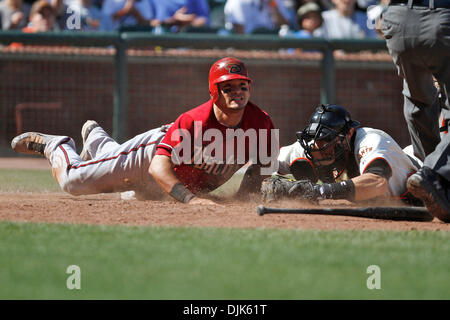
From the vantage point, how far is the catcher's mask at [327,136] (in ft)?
18.2

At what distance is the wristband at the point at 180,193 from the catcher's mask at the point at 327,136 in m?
1.03

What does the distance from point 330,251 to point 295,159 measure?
2.47 metres

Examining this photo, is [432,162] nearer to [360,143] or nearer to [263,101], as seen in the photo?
[360,143]

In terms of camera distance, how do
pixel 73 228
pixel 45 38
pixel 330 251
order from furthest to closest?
pixel 45 38, pixel 73 228, pixel 330 251

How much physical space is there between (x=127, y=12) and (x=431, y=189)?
8536 mm

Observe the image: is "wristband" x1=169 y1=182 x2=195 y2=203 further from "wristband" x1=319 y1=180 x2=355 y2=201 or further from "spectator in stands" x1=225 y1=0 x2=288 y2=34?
"spectator in stands" x1=225 y1=0 x2=288 y2=34

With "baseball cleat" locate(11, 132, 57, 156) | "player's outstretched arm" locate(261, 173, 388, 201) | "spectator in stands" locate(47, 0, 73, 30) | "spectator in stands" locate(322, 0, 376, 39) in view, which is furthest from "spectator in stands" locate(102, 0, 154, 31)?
"player's outstretched arm" locate(261, 173, 388, 201)

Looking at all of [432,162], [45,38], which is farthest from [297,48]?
[432,162]

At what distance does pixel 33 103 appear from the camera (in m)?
11.3

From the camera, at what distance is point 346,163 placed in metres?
5.82

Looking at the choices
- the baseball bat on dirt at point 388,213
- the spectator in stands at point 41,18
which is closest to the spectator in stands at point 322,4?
the spectator in stands at point 41,18

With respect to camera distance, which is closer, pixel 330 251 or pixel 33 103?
pixel 330 251

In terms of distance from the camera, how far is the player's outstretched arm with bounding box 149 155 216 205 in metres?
5.33
